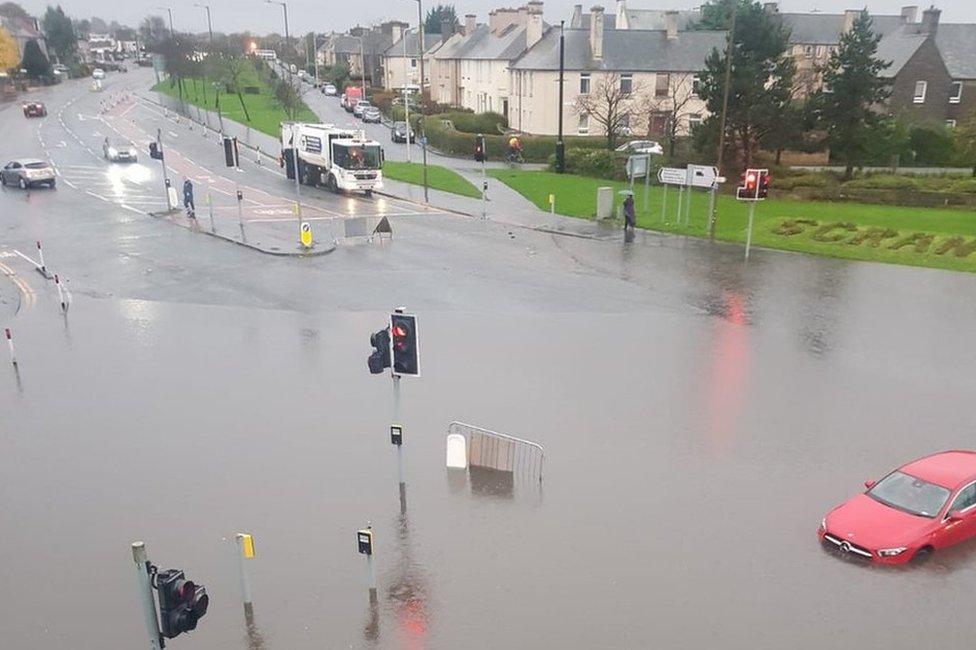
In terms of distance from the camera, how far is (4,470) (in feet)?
42.3

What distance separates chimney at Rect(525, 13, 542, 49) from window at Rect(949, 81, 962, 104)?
31409mm

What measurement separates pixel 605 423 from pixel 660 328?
6.05 m

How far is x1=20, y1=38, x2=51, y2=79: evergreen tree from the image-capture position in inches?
3930

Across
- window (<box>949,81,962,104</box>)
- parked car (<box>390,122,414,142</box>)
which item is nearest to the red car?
parked car (<box>390,122,414,142</box>)

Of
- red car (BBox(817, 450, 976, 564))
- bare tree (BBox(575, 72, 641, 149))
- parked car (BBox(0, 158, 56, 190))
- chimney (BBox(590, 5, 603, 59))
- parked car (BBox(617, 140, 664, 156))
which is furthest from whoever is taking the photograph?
chimney (BBox(590, 5, 603, 59))

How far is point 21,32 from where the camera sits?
112438mm

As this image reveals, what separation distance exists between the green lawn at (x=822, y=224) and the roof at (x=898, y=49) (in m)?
26.1

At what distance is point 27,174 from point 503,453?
3474 cm

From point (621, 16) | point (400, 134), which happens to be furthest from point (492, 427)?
point (621, 16)

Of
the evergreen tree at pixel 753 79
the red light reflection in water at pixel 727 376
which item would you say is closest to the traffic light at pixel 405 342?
the red light reflection in water at pixel 727 376

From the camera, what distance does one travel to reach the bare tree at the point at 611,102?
175 feet

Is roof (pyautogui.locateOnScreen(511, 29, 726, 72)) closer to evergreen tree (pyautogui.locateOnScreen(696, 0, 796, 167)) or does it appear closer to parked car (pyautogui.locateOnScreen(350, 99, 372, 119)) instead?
evergreen tree (pyautogui.locateOnScreen(696, 0, 796, 167))

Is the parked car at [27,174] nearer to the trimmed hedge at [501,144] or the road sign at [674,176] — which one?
the trimmed hedge at [501,144]

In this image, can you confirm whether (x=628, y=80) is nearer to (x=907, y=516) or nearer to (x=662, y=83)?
(x=662, y=83)
